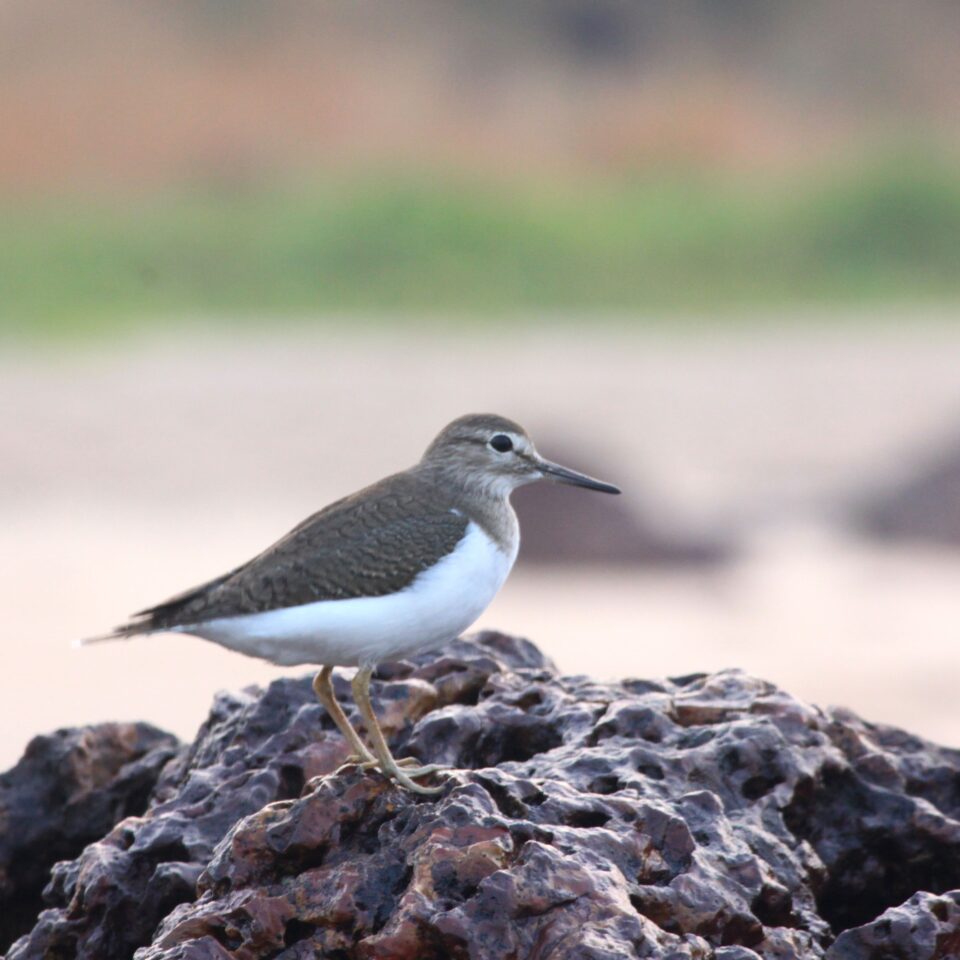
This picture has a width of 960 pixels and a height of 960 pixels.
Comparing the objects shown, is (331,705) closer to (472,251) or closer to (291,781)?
(291,781)

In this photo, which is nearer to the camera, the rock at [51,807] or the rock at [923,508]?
the rock at [51,807]

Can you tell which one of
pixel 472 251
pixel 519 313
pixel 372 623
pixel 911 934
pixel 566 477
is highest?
pixel 472 251

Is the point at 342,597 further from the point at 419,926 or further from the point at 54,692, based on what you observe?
the point at 54,692

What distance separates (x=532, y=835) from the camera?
154 inches

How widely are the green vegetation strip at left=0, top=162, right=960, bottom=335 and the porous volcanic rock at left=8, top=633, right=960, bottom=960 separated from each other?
22.9 m

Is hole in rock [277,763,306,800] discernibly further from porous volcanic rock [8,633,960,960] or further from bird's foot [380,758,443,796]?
bird's foot [380,758,443,796]

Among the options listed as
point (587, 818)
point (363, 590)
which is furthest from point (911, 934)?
point (363, 590)

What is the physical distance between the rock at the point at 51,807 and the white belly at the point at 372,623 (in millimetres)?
527

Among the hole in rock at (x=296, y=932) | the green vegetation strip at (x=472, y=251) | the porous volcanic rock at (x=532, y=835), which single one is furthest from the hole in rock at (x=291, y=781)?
the green vegetation strip at (x=472, y=251)

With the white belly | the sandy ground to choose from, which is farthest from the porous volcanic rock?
the sandy ground

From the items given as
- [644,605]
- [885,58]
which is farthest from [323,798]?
[885,58]

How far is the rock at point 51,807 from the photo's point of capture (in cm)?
525

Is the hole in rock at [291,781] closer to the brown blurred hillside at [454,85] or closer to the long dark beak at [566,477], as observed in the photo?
the long dark beak at [566,477]

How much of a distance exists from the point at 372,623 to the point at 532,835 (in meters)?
1.11
